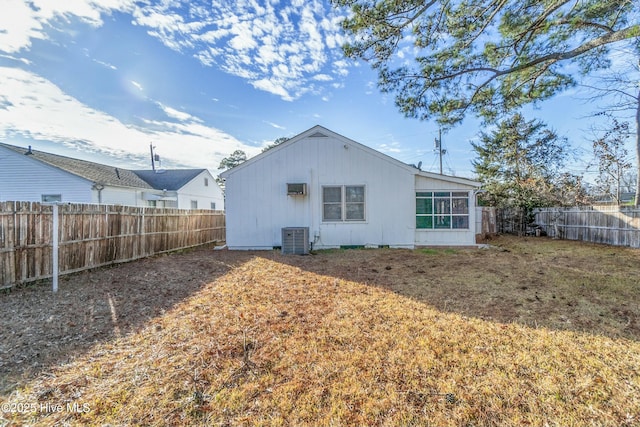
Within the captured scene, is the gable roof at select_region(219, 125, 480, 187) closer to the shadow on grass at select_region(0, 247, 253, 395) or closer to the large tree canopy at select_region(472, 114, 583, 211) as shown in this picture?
the shadow on grass at select_region(0, 247, 253, 395)

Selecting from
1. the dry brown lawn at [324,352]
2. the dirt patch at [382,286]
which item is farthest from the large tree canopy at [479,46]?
the dry brown lawn at [324,352]

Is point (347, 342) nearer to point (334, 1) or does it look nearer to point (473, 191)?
point (334, 1)

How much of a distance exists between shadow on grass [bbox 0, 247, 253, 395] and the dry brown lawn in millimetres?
24

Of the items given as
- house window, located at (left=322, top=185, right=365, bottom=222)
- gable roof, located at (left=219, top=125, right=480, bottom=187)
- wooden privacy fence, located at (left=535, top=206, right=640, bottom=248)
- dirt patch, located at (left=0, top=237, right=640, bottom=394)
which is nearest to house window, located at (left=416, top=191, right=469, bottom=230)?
gable roof, located at (left=219, top=125, right=480, bottom=187)

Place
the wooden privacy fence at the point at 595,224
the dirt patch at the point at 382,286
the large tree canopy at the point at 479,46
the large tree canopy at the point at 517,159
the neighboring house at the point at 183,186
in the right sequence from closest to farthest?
the dirt patch at the point at 382,286, the large tree canopy at the point at 479,46, the wooden privacy fence at the point at 595,224, the large tree canopy at the point at 517,159, the neighboring house at the point at 183,186

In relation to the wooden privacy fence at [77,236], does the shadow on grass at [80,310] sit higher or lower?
lower

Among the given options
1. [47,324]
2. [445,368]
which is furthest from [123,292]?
[445,368]

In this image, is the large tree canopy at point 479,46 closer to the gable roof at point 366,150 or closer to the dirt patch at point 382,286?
the gable roof at point 366,150

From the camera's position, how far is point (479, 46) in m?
6.65

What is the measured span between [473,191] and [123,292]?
10.2 metres

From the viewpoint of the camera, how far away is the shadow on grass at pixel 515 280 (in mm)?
3482

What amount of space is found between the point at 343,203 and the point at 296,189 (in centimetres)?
170

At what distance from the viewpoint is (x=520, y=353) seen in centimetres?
256

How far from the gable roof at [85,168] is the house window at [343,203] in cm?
1170
